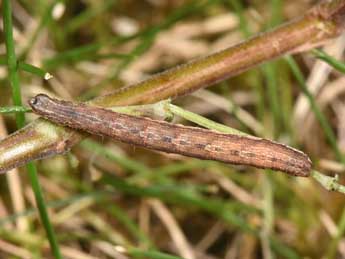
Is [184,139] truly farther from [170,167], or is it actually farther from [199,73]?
[170,167]

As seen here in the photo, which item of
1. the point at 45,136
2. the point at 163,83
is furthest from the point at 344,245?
the point at 45,136

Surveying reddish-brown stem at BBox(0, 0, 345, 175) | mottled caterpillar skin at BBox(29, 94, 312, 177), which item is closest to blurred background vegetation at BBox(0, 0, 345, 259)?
reddish-brown stem at BBox(0, 0, 345, 175)

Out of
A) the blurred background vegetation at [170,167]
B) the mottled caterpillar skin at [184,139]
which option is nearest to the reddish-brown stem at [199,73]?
the mottled caterpillar skin at [184,139]

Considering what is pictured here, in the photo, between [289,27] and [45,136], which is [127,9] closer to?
[289,27]

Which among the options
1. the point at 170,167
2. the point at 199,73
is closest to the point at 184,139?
the point at 199,73

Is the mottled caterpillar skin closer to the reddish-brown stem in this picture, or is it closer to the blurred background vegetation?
the reddish-brown stem

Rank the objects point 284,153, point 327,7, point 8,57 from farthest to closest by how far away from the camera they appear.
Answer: point 327,7 < point 8,57 < point 284,153
